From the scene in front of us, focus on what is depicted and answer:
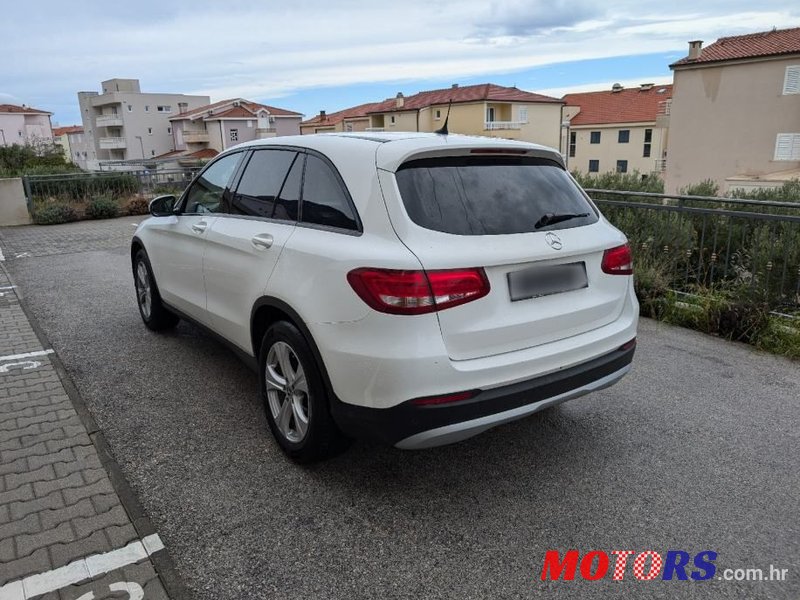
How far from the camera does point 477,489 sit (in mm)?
3105

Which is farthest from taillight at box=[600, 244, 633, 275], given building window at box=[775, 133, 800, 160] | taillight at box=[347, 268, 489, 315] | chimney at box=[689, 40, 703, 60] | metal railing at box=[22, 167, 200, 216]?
chimney at box=[689, 40, 703, 60]

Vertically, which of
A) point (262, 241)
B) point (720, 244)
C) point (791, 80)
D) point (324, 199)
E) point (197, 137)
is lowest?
point (720, 244)

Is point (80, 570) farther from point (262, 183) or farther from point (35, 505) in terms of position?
point (262, 183)

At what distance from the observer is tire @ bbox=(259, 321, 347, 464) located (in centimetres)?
302

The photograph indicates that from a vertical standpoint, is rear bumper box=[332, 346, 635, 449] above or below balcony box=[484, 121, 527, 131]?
below

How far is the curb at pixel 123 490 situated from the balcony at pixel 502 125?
184 feet

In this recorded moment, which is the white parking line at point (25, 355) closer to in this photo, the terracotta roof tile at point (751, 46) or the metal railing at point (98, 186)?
the metal railing at point (98, 186)

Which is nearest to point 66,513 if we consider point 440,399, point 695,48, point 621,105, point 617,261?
point 440,399

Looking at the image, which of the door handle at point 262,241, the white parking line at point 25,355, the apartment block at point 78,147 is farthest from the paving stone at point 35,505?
the apartment block at point 78,147

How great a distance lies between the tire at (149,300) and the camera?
17.9ft

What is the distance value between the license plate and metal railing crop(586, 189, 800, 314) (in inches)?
126

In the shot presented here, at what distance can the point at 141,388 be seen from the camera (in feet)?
14.6

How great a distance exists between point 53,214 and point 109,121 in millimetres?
74927

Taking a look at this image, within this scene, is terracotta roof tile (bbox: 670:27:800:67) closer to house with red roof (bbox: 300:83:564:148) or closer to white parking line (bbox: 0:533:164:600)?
house with red roof (bbox: 300:83:564:148)
